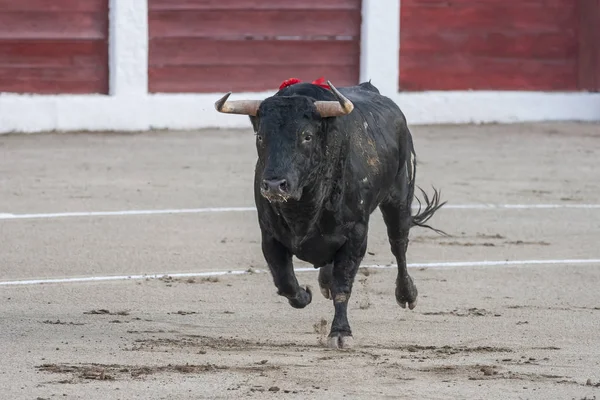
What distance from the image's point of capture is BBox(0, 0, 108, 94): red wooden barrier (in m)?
14.4

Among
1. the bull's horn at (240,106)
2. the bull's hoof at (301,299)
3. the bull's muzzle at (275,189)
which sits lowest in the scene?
the bull's hoof at (301,299)

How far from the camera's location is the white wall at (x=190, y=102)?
14453 mm

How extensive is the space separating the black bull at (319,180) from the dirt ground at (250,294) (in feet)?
1.12

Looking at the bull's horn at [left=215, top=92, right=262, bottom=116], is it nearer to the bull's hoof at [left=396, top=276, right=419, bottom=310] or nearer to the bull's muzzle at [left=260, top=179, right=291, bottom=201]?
the bull's muzzle at [left=260, top=179, right=291, bottom=201]

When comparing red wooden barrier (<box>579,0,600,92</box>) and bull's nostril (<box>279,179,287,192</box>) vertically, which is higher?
red wooden barrier (<box>579,0,600,92</box>)

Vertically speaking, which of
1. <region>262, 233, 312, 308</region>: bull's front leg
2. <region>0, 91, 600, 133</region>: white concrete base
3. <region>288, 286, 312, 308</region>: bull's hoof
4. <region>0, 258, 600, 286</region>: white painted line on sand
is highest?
<region>0, 91, 600, 133</region>: white concrete base

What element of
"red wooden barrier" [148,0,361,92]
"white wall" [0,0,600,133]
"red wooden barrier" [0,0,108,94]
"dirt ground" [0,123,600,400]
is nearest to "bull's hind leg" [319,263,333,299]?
"dirt ground" [0,123,600,400]

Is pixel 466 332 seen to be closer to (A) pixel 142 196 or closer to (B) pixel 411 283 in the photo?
(B) pixel 411 283

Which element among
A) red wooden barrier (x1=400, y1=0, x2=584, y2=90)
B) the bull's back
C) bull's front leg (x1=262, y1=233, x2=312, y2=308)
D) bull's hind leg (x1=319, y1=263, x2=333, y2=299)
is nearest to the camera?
bull's front leg (x1=262, y1=233, x2=312, y2=308)

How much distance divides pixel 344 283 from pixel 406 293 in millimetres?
869

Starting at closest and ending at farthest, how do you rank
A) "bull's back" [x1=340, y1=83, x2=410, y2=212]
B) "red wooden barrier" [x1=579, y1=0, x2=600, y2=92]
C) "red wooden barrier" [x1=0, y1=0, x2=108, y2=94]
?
1. "bull's back" [x1=340, y1=83, x2=410, y2=212]
2. "red wooden barrier" [x1=0, y1=0, x2=108, y2=94]
3. "red wooden barrier" [x1=579, y1=0, x2=600, y2=92]

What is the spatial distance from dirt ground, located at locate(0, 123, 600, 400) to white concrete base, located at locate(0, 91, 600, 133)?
79cm

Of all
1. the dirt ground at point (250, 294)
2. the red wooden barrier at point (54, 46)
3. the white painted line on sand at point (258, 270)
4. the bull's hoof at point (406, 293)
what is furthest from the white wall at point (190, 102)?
the bull's hoof at point (406, 293)

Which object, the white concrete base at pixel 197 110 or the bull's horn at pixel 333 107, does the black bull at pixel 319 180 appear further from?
the white concrete base at pixel 197 110
